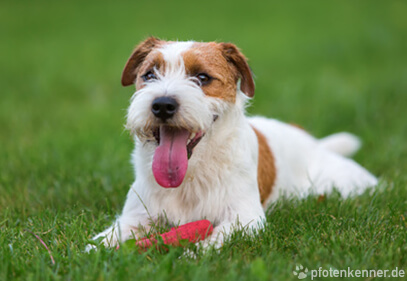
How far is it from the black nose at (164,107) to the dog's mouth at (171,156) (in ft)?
0.68

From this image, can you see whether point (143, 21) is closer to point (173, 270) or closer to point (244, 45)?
point (244, 45)

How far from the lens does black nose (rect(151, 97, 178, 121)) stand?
11.3 ft

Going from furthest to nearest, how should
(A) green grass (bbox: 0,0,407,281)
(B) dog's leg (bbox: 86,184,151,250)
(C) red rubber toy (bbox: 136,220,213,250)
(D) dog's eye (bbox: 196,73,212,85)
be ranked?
1. (D) dog's eye (bbox: 196,73,212,85)
2. (B) dog's leg (bbox: 86,184,151,250)
3. (C) red rubber toy (bbox: 136,220,213,250)
4. (A) green grass (bbox: 0,0,407,281)

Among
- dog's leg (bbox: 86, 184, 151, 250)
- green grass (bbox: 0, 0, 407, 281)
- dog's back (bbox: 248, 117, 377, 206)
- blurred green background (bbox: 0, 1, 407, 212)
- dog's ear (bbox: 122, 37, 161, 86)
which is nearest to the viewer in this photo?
green grass (bbox: 0, 0, 407, 281)

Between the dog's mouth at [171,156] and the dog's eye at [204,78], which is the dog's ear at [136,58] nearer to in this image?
the dog's eye at [204,78]

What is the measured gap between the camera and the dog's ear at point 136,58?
4.27m

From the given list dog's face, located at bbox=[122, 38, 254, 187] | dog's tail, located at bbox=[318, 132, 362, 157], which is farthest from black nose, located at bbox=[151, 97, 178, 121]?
dog's tail, located at bbox=[318, 132, 362, 157]

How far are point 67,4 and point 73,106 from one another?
49.1 feet

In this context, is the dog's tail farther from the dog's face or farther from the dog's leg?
the dog's leg

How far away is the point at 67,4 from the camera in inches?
880

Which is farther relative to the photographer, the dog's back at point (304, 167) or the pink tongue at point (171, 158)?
the dog's back at point (304, 167)

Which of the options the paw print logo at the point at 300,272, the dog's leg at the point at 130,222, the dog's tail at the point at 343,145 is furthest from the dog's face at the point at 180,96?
the dog's tail at the point at 343,145

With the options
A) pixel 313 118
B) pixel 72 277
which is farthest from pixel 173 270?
pixel 313 118

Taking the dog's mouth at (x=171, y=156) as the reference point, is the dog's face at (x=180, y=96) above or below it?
above
